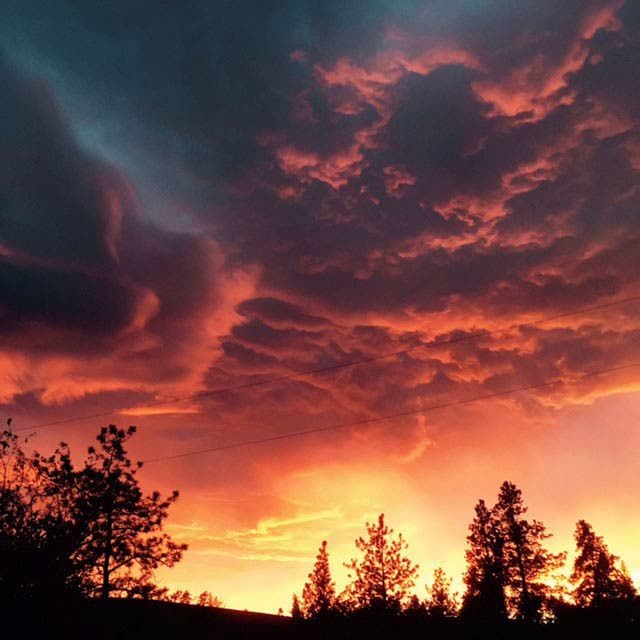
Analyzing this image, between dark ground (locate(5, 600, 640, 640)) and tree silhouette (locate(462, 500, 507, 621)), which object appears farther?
tree silhouette (locate(462, 500, 507, 621))

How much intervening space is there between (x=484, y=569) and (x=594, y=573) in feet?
47.4

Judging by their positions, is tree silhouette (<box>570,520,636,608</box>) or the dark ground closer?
the dark ground

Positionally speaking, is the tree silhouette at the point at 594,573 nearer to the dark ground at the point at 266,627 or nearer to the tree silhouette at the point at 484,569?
the tree silhouette at the point at 484,569

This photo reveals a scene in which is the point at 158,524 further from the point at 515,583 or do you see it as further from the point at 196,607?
the point at 515,583

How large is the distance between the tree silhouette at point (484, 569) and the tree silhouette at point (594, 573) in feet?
39.8

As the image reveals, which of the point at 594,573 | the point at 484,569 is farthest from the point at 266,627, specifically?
the point at 594,573

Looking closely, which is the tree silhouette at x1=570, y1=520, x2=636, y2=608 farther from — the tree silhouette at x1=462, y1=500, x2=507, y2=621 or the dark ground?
the dark ground

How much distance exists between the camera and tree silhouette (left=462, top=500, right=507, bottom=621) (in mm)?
44156

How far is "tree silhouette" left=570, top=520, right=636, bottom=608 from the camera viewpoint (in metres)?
51.5

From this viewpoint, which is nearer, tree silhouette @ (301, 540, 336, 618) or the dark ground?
the dark ground

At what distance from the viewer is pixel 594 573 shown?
2062 inches

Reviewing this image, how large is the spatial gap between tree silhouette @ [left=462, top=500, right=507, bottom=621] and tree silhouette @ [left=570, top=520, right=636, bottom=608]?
12137 mm

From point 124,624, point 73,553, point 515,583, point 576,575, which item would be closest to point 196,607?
point 124,624

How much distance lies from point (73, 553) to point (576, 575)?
52.6 meters
